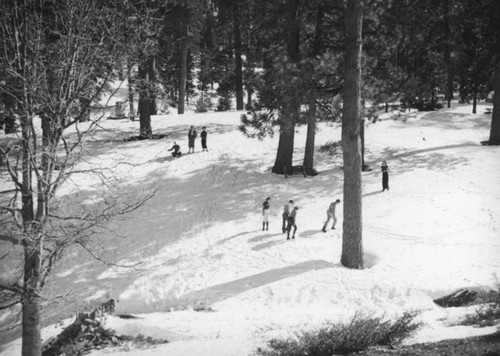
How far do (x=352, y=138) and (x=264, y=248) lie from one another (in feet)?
16.9

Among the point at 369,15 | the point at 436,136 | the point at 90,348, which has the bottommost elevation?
the point at 90,348

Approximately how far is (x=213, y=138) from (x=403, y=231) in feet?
44.1

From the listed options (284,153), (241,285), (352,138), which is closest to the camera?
(352,138)

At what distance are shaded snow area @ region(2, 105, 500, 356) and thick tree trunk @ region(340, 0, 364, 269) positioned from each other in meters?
0.84

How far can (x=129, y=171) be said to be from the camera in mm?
20078

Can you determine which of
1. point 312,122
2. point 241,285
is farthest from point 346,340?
point 312,122

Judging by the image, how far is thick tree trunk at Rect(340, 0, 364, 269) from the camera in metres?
12.7

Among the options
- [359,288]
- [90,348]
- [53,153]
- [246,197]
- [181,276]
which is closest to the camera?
[53,153]

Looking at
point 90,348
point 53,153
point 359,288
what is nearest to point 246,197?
point 359,288

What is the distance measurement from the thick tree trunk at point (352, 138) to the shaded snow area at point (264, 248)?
2.77 feet

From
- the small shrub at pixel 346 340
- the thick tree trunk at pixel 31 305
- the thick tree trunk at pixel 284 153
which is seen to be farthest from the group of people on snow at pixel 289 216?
the thick tree trunk at pixel 31 305

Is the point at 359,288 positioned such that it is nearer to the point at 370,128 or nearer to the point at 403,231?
the point at 403,231

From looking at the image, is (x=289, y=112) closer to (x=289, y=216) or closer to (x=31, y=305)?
(x=289, y=216)

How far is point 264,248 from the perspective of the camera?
15320 millimetres
